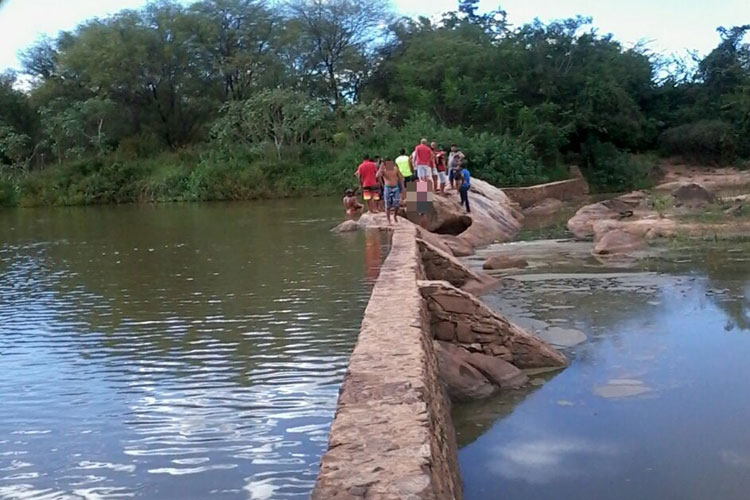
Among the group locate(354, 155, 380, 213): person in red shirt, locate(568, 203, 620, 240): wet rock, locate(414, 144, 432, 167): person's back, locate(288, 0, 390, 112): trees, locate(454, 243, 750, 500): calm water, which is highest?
locate(288, 0, 390, 112): trees

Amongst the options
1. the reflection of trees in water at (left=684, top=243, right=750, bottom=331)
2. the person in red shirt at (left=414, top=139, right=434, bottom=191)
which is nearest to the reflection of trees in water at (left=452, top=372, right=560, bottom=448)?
the reflection of trees in water at (left=684, top=243, right=750, bottom=331)

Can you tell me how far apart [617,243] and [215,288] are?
8461mm

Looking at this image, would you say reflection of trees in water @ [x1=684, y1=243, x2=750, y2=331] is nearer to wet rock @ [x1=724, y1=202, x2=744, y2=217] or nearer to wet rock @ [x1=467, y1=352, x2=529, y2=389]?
wet rock @ [x1=467, y1=352, x2=529, y2=389]

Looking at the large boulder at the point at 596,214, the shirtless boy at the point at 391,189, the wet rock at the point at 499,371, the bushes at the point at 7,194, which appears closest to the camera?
the wet rock at the point at 499,371

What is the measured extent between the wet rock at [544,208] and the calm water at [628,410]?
16.3 meters

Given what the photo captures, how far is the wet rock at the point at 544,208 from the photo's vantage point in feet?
92.6

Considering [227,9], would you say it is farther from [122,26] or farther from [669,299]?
[669,299]

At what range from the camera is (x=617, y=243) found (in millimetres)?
16516

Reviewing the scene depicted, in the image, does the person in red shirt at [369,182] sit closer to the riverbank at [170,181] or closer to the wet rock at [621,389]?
the wet rock at [621,389]

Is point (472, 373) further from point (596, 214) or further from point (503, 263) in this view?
point (596, 214)

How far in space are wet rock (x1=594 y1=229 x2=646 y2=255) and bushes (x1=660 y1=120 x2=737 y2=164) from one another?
2863 cm

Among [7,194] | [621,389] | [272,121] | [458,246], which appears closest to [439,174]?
[458,246]

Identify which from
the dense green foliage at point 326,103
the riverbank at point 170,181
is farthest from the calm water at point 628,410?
Answer: the riverbank at point 170,181

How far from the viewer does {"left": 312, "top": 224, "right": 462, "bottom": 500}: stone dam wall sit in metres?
3.72
